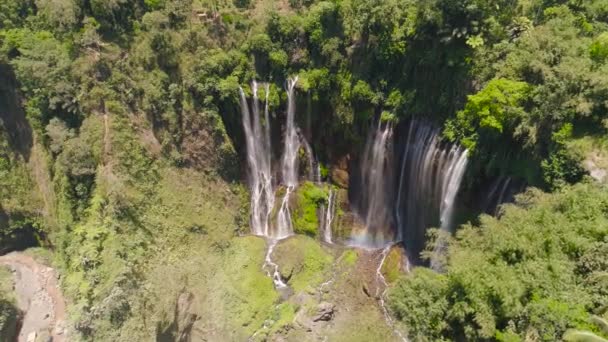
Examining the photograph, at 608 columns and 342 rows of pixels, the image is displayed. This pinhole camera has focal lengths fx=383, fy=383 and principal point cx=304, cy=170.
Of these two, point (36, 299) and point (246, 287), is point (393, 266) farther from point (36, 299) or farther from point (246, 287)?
point (36, 299)

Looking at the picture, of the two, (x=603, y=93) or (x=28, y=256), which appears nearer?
(x=603, y=93)

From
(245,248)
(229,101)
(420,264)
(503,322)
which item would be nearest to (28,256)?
(245,248)

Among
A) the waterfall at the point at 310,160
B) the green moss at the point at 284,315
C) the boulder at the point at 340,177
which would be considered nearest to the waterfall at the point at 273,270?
the green moss at the point at 284,315

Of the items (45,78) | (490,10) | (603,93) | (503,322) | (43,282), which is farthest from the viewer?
(43,282)

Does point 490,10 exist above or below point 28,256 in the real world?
above

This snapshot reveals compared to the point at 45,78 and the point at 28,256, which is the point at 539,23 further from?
the point at 28,256

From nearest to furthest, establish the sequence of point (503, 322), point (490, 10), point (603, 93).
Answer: point (503, 322) < point (603, 93) < point (490, 10)

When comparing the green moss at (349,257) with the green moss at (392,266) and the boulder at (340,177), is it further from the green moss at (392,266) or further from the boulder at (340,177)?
the boulder at (340,177)
